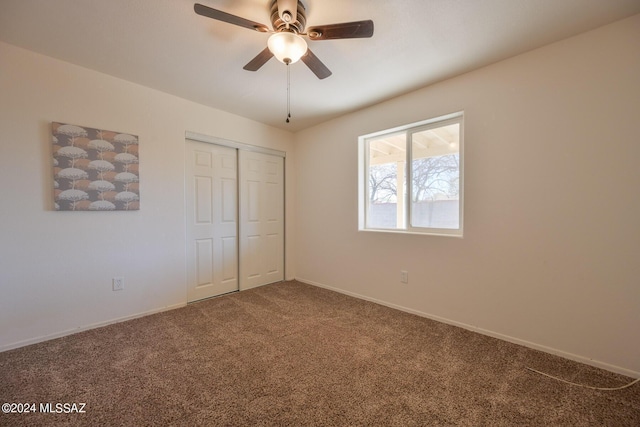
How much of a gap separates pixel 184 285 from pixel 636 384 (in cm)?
384

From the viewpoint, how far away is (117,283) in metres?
2.55

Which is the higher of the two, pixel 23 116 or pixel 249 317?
pixel 23 116

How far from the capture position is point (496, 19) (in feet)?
5.65

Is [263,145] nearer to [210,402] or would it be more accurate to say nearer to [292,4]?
[292,4]

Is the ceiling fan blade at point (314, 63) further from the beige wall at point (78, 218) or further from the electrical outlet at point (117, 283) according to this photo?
the electrical outlet at point (117, 283)

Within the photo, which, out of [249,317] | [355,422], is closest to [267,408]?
[355,422]

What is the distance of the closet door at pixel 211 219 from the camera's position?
3139 millimetres

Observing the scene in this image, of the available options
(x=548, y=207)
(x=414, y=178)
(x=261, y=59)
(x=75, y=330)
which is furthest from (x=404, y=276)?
(x=75, y=330)

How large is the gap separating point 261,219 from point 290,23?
106 inches

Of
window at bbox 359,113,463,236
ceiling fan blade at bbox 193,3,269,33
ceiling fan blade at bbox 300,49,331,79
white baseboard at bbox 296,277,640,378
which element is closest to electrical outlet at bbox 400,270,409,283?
white baseboard at bbox 296,277,640,378

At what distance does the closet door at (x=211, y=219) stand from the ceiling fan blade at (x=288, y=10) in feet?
6.93

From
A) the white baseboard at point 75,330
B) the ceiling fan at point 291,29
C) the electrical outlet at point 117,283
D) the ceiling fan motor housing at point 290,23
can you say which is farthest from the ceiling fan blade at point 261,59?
the white baseboard at point 75,330

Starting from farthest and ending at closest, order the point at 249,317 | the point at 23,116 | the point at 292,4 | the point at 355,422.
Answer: the point at 249,317 → the point at 23,116 → the point at 292,4 → the point at 355,422

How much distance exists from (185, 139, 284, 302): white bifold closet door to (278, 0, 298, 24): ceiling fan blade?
6.93ft
